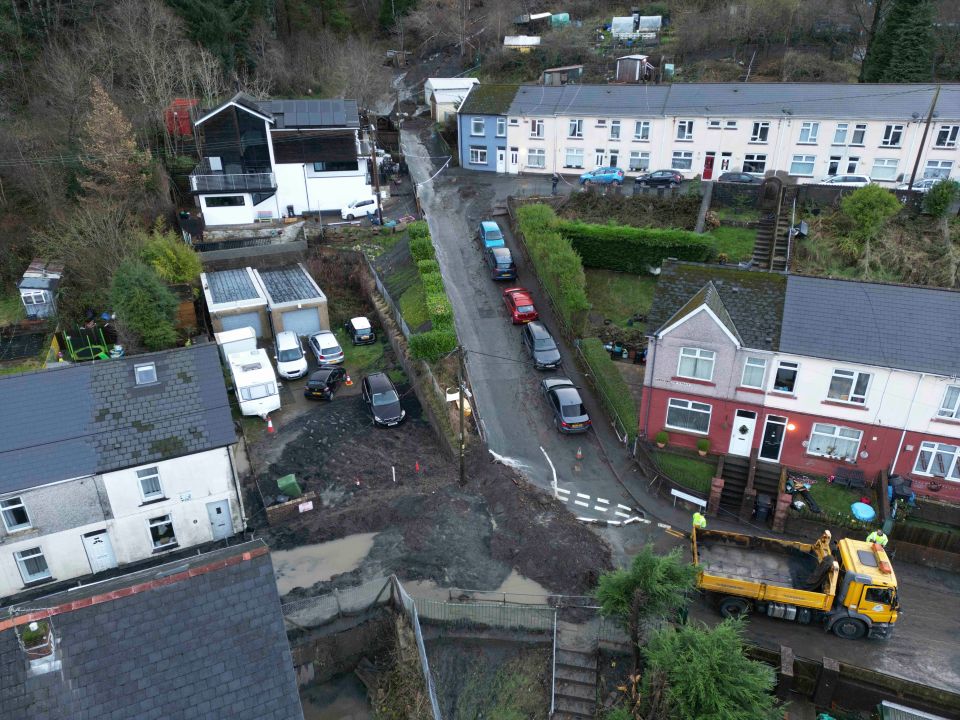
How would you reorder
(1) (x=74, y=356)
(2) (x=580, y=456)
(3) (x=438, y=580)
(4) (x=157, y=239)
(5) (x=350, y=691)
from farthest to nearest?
1. (4) (x=157, y=239)
2. (1) (x=74, y=356)
3. (2) (x=580, y=456)
4. (3) (x=438, y=580)
5. (5) (x=350, y=691)

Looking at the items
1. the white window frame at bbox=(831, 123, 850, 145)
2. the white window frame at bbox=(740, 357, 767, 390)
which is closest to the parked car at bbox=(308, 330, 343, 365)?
the white window frame at bbox=(740, 357, 767, 390)

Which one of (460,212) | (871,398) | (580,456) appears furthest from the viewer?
(460,212)

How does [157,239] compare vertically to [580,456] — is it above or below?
above

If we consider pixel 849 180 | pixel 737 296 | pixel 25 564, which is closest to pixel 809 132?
pixel 849 180

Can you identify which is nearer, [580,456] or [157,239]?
[580,456]

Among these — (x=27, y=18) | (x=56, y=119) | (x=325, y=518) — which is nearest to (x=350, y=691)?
(x=325, y=518)

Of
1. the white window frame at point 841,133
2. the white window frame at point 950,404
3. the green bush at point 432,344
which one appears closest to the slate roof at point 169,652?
the green bush at point 432,344

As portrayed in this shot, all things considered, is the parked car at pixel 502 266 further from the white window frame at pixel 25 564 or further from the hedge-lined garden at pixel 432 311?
the white window frame at pixel 25 564

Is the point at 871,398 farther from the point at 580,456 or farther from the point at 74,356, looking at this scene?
the point at 74,356
